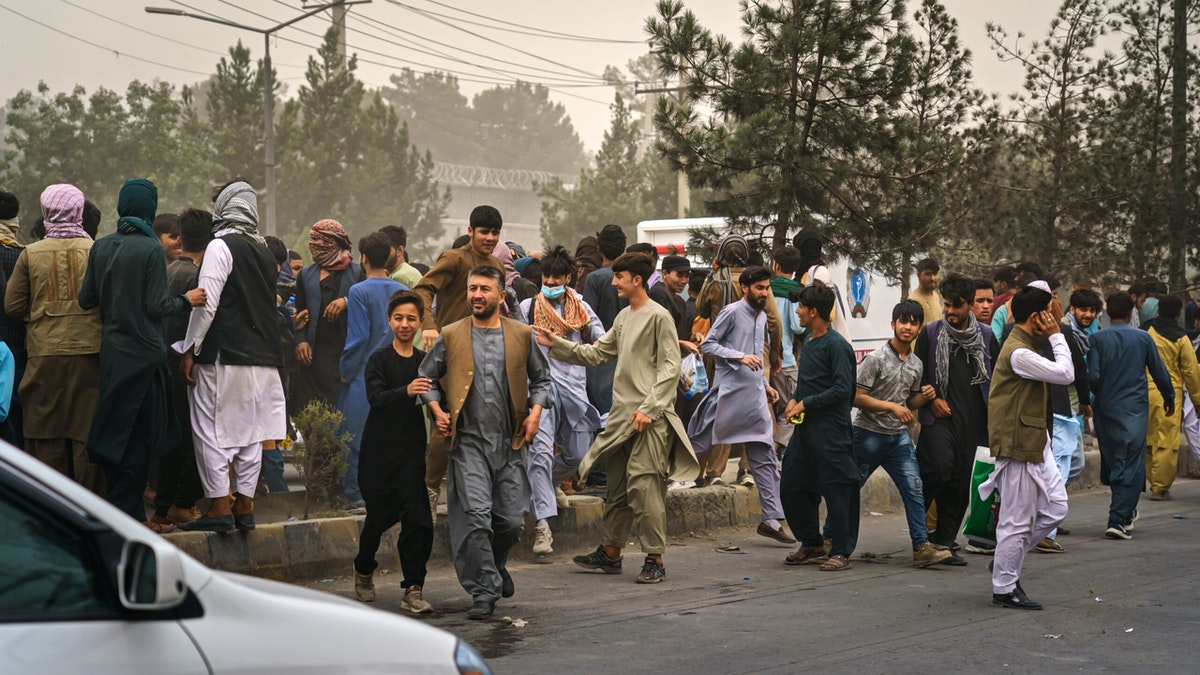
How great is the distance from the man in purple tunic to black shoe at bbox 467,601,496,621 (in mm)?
3084

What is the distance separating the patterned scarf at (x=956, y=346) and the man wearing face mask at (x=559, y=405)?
2.18 meters

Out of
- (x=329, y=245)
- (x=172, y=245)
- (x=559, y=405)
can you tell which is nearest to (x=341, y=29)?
(x=329, y=245)

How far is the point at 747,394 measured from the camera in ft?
31.1

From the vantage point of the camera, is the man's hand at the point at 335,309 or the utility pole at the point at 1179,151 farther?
the utility pole at the point at 1179,151

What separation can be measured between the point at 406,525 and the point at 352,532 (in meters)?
1.18

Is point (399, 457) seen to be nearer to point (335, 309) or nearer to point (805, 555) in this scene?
point (335, 309)

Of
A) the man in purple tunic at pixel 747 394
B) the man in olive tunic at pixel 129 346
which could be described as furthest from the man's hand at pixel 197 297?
the man in purple tunic at pixel 747 394

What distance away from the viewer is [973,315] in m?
9.10

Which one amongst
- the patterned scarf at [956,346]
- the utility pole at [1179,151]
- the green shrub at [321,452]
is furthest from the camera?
the utility pole at [1179,151]

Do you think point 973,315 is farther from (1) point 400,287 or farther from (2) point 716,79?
(2) point 716,79

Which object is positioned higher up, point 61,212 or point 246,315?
point 61,212

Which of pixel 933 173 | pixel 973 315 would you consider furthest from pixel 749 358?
pixel 933 173

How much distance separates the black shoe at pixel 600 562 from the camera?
8375 mm

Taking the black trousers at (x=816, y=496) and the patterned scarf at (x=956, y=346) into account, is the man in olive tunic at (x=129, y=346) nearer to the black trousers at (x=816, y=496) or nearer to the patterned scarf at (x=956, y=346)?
the black trousers at (x=816, y=496)
